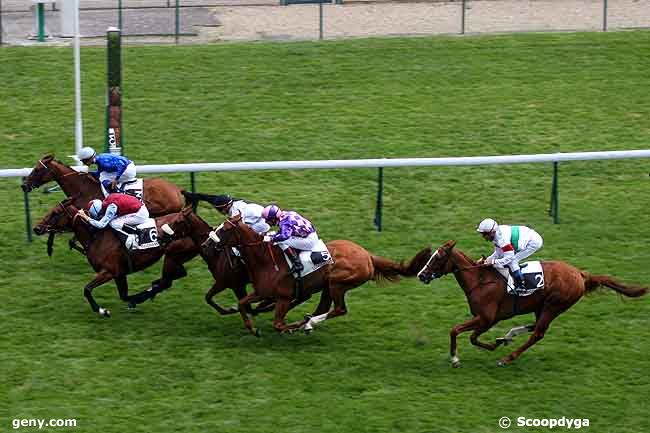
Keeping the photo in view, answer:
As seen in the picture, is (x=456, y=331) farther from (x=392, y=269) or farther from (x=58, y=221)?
(x=58, y=221)

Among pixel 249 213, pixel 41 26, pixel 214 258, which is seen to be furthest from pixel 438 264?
pixel 41 26

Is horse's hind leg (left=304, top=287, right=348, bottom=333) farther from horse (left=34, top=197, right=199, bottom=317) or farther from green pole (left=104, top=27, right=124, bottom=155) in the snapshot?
green pole (left=104, top=27, right=124, bottom=155)

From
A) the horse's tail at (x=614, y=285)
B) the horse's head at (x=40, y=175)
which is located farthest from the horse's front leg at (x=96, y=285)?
the horse's tail at (x=614, y=285)

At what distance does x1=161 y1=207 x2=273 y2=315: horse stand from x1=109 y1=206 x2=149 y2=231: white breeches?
1.17 feet

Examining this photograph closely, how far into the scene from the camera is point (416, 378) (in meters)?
11.5

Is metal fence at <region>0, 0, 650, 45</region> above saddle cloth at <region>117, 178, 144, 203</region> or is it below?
above

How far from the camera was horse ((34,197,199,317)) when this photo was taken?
41.1 feet

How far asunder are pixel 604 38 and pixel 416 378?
436 inches

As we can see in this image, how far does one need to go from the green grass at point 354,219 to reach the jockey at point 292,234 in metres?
0.86

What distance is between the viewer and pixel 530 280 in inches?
456

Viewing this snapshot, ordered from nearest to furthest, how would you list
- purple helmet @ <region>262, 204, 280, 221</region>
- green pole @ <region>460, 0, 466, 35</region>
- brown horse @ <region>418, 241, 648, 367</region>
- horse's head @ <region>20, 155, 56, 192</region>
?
1. brown horse @ <region>418, 241, 648, 367</region>
2. purple helmet @ <region>262, 204, 280, 221</region>
3. horse's head @ <region>20, 155, 56, 192</region>
4. green pole @ <region>460, 0, 466, 35</region>

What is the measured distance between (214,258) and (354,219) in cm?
321

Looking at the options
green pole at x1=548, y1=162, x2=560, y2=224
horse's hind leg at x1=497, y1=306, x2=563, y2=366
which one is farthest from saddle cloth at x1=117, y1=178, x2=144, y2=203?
green pole at x1=548, y1=162, x2=560, y2=224
